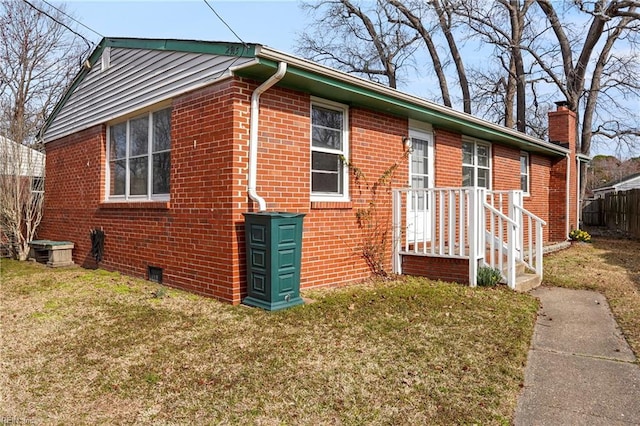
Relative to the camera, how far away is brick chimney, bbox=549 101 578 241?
13.5 metres

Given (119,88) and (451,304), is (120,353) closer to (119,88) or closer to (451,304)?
(451,304)

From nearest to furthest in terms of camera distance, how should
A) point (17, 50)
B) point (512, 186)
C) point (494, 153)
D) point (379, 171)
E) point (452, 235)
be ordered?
point (452, 235) → point (379, 171) → point (494, 153) → point (512, 186) → point (17, 50)

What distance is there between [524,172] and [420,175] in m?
5.81

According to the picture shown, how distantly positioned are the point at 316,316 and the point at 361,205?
2.54 meters

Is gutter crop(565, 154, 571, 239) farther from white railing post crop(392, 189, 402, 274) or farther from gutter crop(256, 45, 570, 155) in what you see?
white railing post crop(392, 189, 402, 274)

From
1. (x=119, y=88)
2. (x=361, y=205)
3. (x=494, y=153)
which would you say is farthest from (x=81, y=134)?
(x=494, y=153)

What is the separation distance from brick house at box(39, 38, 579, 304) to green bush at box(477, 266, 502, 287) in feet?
0.52

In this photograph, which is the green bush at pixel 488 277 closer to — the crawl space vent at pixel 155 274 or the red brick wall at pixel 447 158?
the red brick wall at pixel 447 158

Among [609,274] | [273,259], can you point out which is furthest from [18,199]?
[609,274]

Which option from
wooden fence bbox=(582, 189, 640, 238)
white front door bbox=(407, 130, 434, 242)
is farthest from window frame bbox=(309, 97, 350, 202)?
wooden fence bbox=(582, 189, 640, 238)

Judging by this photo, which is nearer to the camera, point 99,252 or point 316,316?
point 316,316

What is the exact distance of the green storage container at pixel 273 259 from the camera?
4.84 metres

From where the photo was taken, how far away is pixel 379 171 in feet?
23.4

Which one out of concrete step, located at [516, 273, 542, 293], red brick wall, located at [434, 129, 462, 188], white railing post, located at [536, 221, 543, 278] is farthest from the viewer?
red brick wall, located at [434, 129, 462, 188]
